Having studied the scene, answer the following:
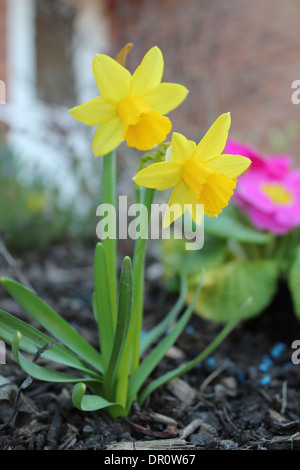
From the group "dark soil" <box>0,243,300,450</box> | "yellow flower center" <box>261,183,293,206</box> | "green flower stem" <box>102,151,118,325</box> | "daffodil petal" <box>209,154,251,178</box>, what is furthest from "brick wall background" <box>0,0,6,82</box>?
"daffodil petal" <box>209,154,251,178</box>

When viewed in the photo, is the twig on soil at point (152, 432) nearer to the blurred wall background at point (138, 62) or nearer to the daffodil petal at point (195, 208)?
the daffodil petal at point (195, 208)

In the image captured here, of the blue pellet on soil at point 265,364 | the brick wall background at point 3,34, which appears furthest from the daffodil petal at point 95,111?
the brick wall background at point 3,34

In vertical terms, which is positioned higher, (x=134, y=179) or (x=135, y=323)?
(x=134, y=179)

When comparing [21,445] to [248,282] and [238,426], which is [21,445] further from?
[248,282]

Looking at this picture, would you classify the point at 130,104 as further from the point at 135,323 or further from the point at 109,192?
the point at 135,323

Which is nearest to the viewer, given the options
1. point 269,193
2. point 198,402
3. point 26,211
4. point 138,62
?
point 198,402

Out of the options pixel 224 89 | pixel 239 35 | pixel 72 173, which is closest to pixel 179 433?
pixel 72 173

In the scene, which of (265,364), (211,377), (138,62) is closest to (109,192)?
(211,377)
